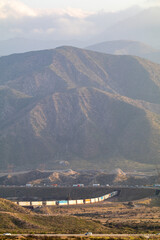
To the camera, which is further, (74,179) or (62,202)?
(74,179)

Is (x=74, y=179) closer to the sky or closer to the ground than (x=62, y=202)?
closer to the ground

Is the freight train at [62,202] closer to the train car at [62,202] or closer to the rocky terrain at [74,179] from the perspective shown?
the train car at [62,202]

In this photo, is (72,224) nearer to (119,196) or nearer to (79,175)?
(119,196)

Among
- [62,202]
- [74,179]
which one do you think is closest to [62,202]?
[62,202]

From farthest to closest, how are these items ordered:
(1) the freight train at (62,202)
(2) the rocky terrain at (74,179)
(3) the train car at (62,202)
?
(2) the rocky terrain at (74,179), (3) the train car at (62,202), (1) the freight train at (62,202)

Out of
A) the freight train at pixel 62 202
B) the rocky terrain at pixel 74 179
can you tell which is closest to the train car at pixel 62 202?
the freight train at pixel 62 202

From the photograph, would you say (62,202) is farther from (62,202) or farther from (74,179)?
(74,179)

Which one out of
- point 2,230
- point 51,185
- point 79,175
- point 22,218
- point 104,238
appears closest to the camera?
point 104,238

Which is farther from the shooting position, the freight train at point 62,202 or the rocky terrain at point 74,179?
the rocky terrain at point 74,179

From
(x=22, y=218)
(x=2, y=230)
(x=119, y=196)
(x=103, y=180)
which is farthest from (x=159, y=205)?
(x=2, y=230)

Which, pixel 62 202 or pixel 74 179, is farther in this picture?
pixel 74 179

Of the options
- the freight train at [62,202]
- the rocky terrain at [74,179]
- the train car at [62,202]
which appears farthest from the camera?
the rocky terrain at [74,179]
